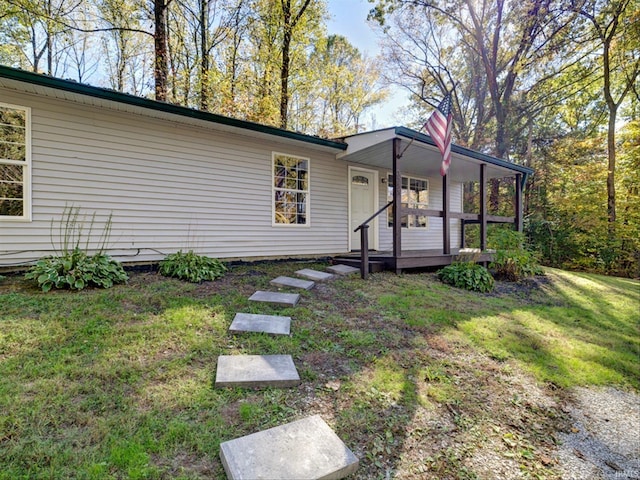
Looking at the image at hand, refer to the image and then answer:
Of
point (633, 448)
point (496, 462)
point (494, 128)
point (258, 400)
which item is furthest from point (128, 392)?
point (494, 128)

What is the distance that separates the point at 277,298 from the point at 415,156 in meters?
5.23

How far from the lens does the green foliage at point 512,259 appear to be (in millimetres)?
6609

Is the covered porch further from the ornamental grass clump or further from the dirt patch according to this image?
the ornamental grass clump

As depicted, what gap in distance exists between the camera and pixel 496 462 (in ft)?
5.81

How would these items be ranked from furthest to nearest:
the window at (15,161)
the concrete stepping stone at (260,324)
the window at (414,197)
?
the window at (414,197) → the window at (15,161) → the concrete stepping stone at (260,324)

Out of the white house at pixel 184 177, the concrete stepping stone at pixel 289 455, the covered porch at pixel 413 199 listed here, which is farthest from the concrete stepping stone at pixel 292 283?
the concrete stepping stone at pixel 289 455

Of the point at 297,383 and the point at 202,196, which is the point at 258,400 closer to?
the point at 297,383

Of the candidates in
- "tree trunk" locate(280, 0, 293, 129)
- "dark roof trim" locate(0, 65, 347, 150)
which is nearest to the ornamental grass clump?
"dark roof trim" locate(0, 65, 347, 150)

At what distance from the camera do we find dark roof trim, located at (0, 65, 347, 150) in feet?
12.4

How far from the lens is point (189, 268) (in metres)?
4.69

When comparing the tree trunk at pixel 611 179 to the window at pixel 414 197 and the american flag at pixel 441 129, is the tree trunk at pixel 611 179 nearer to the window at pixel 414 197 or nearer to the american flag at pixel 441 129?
the window at pixel 414 197

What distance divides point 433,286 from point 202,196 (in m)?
4.40

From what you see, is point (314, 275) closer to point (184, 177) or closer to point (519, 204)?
point (184, 177)

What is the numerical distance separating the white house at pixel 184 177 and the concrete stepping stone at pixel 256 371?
11.6 feet
